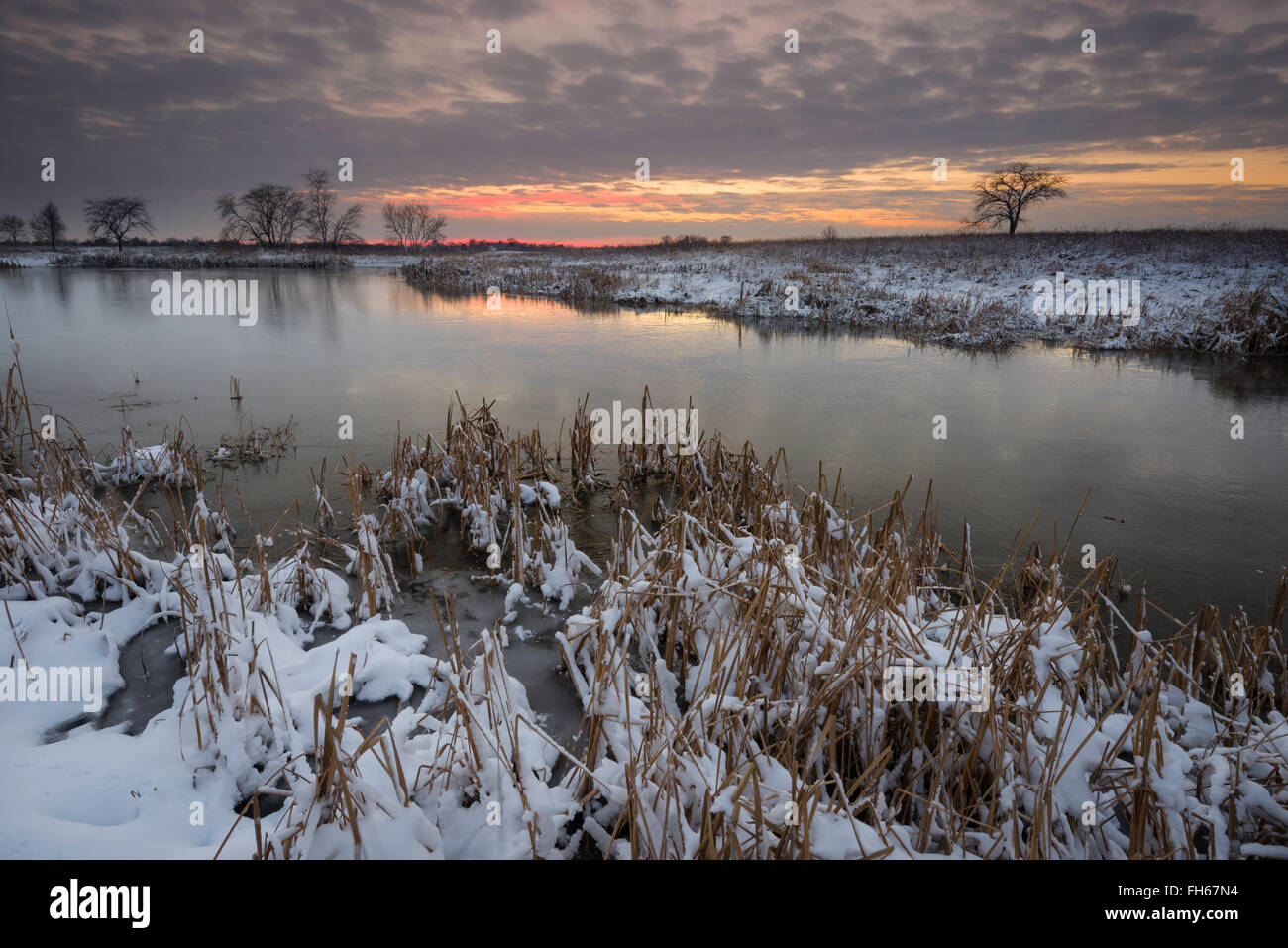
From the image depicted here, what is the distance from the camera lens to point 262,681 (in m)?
3.44

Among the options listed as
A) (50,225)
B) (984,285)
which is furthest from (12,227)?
(984,285)

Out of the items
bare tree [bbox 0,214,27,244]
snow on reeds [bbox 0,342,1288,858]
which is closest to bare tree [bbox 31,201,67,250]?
bare tree [bbox 0,214,27,244]

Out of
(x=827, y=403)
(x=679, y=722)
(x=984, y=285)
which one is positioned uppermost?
(x=984, y=285)

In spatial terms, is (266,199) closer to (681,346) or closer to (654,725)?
(681,346)

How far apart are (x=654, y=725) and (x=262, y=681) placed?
2.12 meters

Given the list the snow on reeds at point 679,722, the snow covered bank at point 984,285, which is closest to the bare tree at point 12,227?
the snow covered bank at point 984,285

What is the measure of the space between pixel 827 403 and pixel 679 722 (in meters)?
9.17

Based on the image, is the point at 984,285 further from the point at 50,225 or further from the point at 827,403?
the point at 50,225

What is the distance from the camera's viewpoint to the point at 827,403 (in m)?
11.3

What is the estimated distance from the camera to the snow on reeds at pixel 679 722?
2.58m

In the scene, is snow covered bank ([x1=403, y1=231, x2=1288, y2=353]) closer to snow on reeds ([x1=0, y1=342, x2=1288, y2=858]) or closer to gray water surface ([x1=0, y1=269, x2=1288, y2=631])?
Answer: gray water surface ([x1=0, y1=269, x2=1288, y2=631])

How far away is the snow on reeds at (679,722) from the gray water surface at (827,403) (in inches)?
82.3

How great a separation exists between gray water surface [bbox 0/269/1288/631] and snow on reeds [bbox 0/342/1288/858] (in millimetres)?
2092
